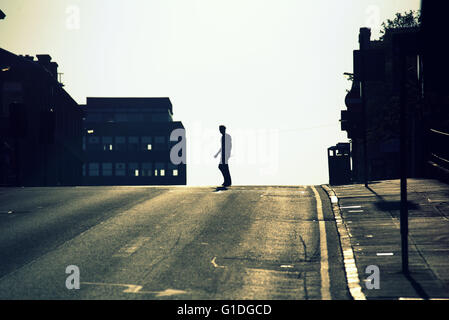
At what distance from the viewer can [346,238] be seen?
13.6 meters

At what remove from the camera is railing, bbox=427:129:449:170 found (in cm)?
2267

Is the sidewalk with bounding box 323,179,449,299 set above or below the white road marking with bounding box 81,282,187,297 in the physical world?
above

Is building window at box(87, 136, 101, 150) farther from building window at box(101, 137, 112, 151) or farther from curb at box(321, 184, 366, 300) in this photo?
curb at box(321, 184, 366, 300)

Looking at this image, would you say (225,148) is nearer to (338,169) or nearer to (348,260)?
(338,169)

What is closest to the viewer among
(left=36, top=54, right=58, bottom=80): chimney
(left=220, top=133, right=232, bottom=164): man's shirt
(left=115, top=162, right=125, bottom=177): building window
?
(left=220, top=133, right=232, bottom=164): man's shirt

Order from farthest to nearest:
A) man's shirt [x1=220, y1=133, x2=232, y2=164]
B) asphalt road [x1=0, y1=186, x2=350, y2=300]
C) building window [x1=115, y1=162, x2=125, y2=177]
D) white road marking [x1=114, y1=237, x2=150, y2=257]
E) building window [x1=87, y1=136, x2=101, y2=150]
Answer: building window [x1=87, y1=136, x2=101, y2=150], building window [x1=115, y1=162, x2=125, y2=177], man's shirt [x1=220, y1=133, x2=232, y2=164], white road marking [x1=114, y1=237, x2=150, y2=257], asphalt road [x1=0, y1=186, x2=350, y2=300]

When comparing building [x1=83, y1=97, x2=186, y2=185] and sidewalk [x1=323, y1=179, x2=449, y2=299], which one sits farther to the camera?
building [x1=83, y1=97, x2=186, y2=185]

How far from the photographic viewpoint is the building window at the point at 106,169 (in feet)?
369

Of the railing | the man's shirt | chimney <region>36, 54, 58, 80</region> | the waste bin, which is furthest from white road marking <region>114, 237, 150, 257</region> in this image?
chimney <region>36, 54, 58, 80</region>

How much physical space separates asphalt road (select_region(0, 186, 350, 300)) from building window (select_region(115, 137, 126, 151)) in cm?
9363

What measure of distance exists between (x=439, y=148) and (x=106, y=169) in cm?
9285

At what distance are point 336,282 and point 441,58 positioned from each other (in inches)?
144
